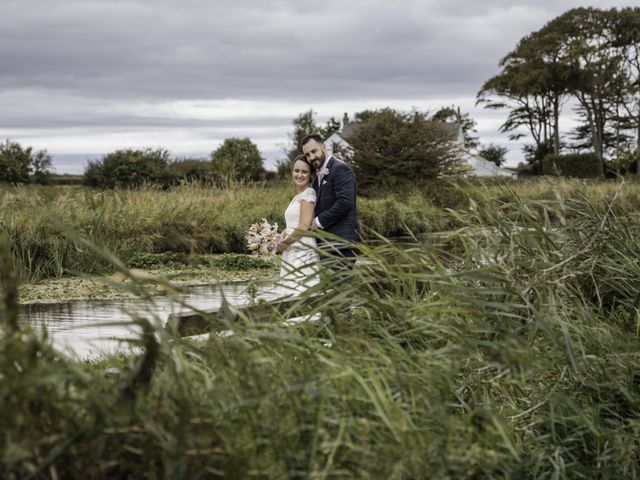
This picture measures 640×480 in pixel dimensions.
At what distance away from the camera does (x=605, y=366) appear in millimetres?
3900

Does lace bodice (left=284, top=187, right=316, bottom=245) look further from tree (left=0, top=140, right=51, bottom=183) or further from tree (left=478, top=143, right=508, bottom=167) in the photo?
tree (left=478, top=143, right=508, bottom=167)

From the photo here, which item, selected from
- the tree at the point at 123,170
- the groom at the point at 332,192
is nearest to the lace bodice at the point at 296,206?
the groom at the point at 332,192

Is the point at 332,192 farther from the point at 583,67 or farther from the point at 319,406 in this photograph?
the point at 583,67

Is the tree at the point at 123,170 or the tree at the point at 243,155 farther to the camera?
the tree at the point at 243,155

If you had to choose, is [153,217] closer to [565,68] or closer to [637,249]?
[637,249]

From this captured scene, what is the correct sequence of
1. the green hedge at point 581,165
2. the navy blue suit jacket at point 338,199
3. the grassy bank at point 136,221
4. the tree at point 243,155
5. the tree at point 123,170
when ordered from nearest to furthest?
the navy blue suit jacket at point 338,199 < the grassy bank at point 136,221 < the tree at point 123,170 < the tree at point 243,155 < the green hedge at point 581,165

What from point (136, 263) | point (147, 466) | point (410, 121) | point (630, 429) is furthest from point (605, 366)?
point (410, 121)

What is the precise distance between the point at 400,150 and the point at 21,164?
794 inches

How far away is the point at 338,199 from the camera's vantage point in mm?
7586

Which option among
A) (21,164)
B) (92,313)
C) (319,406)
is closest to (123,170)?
(21,164)

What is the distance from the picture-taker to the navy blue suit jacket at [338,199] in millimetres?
7562

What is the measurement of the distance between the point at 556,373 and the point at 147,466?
265cm

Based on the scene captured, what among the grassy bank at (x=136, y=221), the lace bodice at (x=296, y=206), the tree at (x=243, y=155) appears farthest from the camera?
the tree at (x=243, y=155)

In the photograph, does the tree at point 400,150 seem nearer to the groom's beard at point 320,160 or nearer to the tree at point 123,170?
the tree at point 123,170
